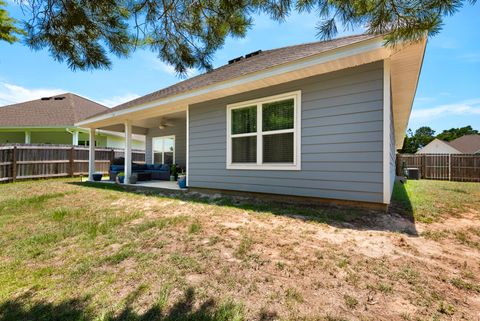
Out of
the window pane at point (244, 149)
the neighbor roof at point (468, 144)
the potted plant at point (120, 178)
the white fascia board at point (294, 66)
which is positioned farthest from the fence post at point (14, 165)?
the neighbor roof at point (468, 144)

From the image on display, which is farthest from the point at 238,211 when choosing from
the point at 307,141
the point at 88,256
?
the point at 88,256

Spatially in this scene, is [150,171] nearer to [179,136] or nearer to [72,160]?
[179,136]

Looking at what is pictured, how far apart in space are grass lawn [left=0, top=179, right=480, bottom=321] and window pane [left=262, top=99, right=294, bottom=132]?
1.89 m

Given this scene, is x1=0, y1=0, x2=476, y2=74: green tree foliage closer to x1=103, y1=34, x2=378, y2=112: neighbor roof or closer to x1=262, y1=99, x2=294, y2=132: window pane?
x1=103, y1=34, x2=378, y2=112: neighbor roof

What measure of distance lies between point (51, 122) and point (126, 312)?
16590 millimetres

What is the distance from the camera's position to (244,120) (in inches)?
219

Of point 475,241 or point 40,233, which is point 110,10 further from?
point 475,241

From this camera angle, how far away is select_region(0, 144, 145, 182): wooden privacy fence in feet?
30.4

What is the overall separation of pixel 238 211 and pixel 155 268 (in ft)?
6.98

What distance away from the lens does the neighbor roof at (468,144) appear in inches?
976

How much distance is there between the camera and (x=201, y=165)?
649 centimetres

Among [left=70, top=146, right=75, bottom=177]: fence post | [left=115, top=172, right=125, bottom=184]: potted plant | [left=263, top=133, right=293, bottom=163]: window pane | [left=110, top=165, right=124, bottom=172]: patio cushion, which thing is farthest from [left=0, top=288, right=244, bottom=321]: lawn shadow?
[left=70, top=146, right=75, bottom=177]: fence post

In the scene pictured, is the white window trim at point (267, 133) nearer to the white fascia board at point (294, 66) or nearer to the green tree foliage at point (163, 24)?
the white fascia board at point (294, 66)

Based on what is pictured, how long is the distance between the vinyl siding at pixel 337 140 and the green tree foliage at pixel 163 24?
7.09 feet
